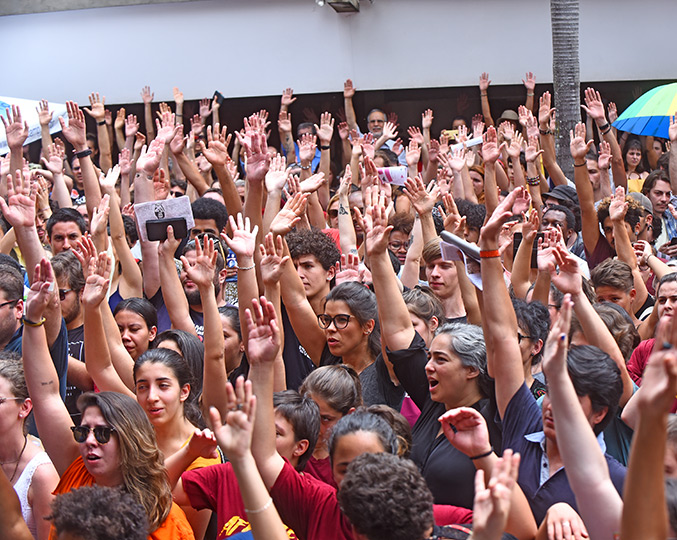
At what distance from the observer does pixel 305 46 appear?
1268 cm

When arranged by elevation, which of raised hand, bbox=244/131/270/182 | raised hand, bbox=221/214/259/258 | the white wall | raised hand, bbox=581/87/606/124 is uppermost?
the white wall

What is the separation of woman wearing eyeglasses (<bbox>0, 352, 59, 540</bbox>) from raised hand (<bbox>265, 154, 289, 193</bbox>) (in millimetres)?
2237

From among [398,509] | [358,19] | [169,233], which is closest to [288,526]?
[398,509]

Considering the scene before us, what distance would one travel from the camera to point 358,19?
1265 cm

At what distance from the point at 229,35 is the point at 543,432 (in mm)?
10754

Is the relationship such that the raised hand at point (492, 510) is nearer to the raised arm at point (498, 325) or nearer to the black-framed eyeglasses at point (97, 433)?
the raised arm at point (498, 325)

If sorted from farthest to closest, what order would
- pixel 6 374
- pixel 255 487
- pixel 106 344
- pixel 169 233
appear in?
1. pixel 169 233
2. pixel 106 344
3. pixel 6 374
4. pixel 255 487

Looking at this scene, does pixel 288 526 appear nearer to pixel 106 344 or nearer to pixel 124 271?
pixel 106 344

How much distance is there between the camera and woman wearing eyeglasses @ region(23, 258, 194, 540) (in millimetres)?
3041

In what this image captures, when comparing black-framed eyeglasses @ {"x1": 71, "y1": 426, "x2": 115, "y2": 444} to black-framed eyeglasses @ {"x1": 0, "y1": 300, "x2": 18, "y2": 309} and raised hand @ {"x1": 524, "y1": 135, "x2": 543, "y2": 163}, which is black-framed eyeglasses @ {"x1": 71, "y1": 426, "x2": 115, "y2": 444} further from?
raised hand @ {"x1": 524, "y1": 135, "x2": 543, "y2": 163}

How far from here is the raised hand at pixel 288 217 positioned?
4.61 metres

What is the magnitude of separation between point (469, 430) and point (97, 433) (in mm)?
1336

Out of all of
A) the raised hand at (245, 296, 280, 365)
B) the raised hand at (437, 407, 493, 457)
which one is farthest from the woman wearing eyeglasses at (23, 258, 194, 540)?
the raised hand at (437, 407, 493, 457)

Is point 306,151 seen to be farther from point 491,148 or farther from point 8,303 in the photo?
point 8,303
